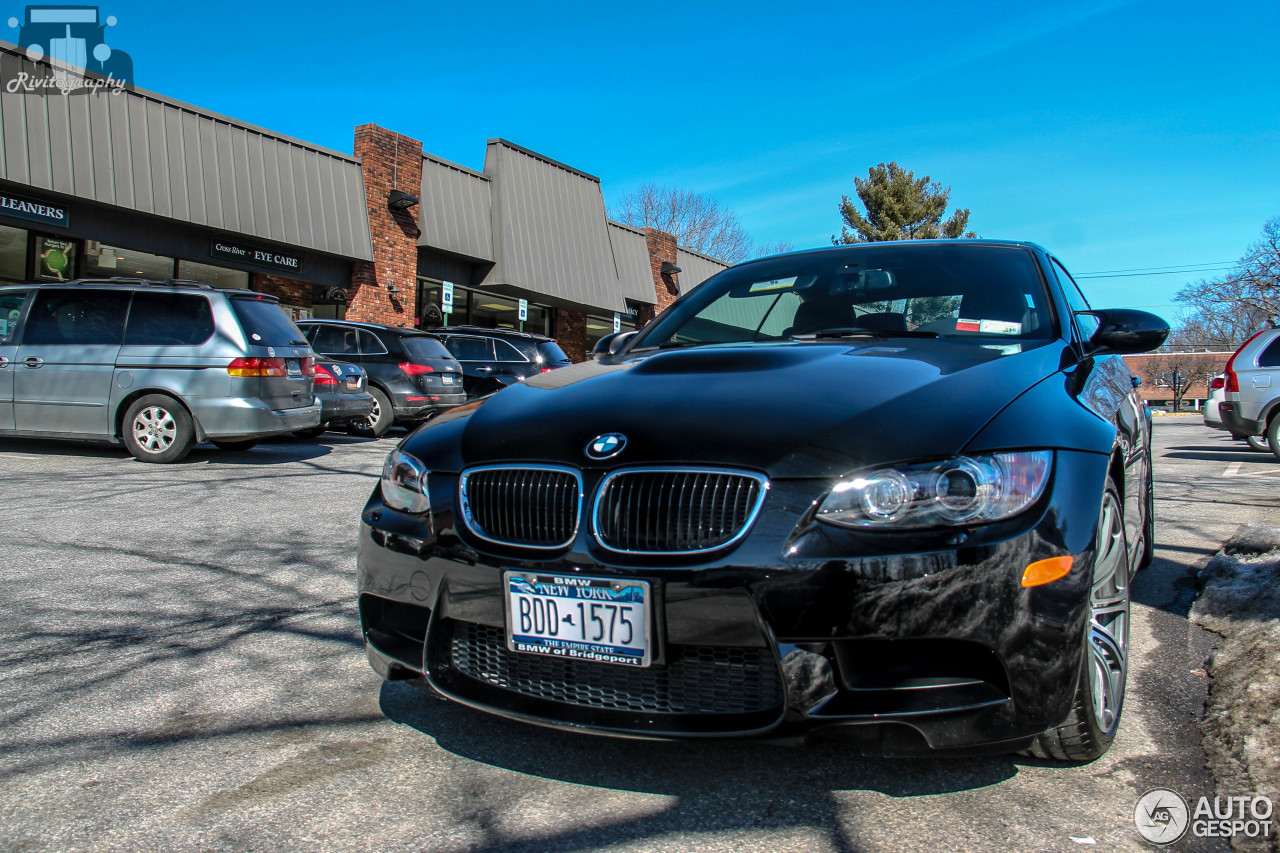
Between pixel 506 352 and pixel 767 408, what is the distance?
12.8 meters

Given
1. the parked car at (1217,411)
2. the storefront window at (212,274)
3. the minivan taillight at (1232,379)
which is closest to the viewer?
the minivan taillight at (1232,379)

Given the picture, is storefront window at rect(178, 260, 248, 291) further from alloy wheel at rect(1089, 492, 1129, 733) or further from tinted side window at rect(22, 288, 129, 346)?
alloy wheel at rect(1089, 492, 1129, 733)

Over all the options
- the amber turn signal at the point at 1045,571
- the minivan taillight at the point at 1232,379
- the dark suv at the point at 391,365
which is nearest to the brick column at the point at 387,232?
the dark suv at the point at 391,365

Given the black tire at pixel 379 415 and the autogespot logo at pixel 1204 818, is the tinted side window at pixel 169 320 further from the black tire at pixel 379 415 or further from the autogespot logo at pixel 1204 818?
the autogespot logo at pixel 1204 818

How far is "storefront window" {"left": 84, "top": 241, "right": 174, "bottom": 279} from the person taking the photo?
15.2 meters

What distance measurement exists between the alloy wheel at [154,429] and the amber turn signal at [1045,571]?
819 cm

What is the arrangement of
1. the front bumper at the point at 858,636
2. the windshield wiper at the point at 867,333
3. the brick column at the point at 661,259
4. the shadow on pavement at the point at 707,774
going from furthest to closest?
the brick column at the point at 661,259 → the windshield wiper at the point at 867,333 → the shadow on pavement at the point at 707,774 → the front bumper at the point at 858,636

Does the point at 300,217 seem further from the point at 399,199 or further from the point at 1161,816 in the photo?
the point at 1161,816

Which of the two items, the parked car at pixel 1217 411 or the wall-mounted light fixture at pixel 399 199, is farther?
the wall-mounted light fixture at pixel 399 199

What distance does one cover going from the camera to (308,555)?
485 centimetres

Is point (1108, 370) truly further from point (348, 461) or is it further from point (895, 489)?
point (348, 461)

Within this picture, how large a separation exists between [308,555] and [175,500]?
7.27ft

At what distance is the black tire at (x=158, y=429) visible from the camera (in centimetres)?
839

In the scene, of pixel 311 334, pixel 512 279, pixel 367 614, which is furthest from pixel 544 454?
pixel 512 279
